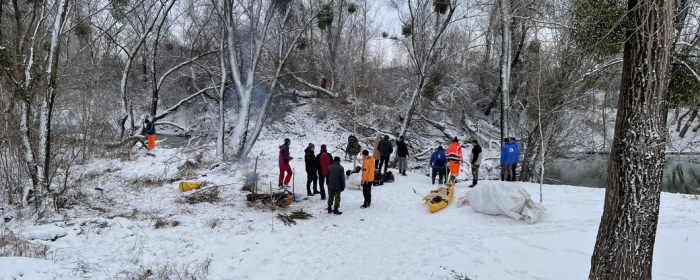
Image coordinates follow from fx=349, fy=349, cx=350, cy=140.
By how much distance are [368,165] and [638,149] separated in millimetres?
6355

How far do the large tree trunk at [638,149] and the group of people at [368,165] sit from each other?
5.71 metres

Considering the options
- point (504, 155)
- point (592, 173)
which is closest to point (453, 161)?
point (504, 155)

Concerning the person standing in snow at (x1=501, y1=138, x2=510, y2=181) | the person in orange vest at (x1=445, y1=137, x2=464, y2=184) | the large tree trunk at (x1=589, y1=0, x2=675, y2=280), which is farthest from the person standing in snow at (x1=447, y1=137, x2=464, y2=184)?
the large tree trunk at (x1=589, y1=0, x2=675, y2=280)

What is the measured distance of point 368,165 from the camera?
30.4 feet

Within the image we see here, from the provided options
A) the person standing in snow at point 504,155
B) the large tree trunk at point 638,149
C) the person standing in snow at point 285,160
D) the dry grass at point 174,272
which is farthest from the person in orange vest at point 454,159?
the dry grass at point 174,272

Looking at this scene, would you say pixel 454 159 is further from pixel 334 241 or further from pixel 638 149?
pixel 638 149

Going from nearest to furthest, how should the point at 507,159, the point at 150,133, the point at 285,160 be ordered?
the point at 285,160 → the point at 507,159 → the point at 150,133

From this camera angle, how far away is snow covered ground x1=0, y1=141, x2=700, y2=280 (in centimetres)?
527

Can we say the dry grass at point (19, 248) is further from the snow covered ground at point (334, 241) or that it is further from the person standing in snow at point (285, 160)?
the person standing in snow at point (285, 160)

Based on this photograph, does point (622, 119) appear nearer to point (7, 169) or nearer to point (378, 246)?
point (378, 246)

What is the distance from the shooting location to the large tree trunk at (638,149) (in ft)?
10.6

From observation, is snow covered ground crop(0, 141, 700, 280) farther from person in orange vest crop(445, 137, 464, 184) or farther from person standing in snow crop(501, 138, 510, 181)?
person standing in snow crop(501, 138, 510, 181)

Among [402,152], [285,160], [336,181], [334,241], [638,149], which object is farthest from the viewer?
[402,152]

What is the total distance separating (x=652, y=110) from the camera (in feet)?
10.9
